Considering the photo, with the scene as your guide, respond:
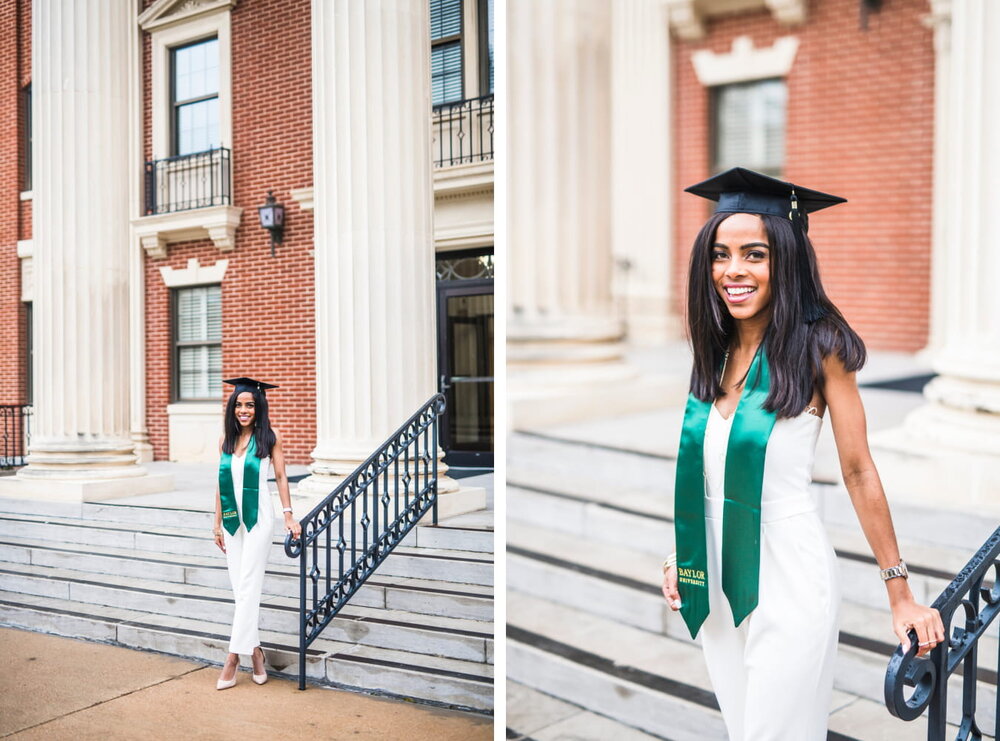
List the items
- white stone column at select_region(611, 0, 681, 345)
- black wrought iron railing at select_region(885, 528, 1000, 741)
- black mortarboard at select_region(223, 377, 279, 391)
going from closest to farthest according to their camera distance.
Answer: black wrought iron railing at select_region(885, 528, 1000, 741) → black mortarboard at select_region(223, 377, 279, 391) → white stone column at select_region(611, 0, 681, 345)

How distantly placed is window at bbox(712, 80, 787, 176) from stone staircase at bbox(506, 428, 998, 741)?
2.55 m

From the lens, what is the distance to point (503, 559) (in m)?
2.62

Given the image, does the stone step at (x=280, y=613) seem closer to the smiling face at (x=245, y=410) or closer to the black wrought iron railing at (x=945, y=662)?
the smiling face at (x=245, y=410)

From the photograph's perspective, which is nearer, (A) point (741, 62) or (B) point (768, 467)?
(B) point (768, 467)

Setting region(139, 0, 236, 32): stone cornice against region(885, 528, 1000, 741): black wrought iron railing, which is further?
region(139, 0, 236, 32): stone cornice

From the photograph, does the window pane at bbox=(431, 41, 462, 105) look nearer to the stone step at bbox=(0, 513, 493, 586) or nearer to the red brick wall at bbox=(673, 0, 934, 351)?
the stone step at bbox=(0, 513, 493, 586)

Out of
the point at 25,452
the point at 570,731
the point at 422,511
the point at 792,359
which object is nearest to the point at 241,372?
the point at 422,511

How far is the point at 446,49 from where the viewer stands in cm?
295

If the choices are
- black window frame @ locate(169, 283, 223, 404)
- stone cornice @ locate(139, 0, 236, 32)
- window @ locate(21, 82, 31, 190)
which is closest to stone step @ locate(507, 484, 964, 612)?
black window frame @ locate(169, 283, 223, 404)

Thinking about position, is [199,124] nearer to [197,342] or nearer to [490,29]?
[197,342]

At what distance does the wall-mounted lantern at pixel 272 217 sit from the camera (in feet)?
9.71

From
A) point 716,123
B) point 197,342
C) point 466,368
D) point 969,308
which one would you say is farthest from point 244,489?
point 716,123

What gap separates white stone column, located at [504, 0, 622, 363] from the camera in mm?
2955

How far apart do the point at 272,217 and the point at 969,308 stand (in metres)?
2.24
